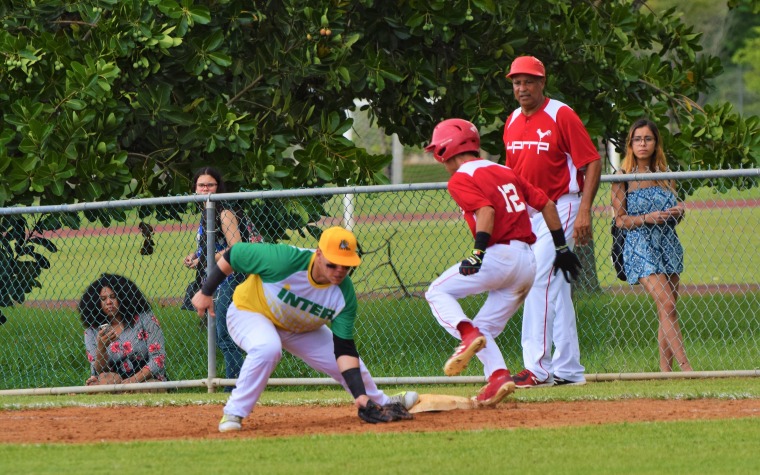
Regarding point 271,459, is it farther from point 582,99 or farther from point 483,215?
point 582,99

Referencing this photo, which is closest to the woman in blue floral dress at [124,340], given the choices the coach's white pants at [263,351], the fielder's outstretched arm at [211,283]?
the coach's white pants at [263,351]

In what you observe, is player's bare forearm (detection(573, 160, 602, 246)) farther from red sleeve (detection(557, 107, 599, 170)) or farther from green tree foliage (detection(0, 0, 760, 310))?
green tree foliage (detection(0, 0, 760, 310))

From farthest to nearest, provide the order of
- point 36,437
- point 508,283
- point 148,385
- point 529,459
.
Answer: point 148,385, point 508,283, point 36,437, point 529,459

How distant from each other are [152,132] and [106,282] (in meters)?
1.92

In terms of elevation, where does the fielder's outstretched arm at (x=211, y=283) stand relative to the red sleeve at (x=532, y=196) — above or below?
below

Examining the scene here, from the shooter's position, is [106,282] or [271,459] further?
[106,282]

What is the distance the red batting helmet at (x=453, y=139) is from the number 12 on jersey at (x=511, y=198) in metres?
0.36

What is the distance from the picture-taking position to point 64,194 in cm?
1074

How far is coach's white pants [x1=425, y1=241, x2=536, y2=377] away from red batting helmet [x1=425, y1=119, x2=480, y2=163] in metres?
0.66

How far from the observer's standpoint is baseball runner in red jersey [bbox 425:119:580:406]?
7.59 m

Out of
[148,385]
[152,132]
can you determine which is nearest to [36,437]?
[148,385]

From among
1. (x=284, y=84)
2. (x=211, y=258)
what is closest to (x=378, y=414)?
(x=211, y=258)

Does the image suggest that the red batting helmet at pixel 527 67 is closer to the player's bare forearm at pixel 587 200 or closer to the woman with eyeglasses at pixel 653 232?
the player's bare forearm at pixel 587 200

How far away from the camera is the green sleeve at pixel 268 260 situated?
711 cm
